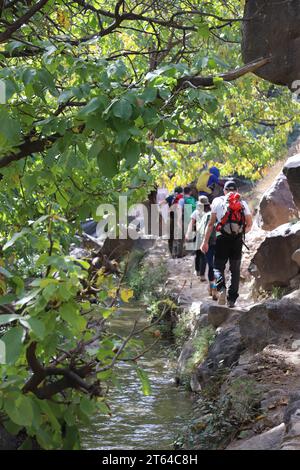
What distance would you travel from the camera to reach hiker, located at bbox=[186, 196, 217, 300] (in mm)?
13469

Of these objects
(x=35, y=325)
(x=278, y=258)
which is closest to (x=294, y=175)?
(x=278, y=258)

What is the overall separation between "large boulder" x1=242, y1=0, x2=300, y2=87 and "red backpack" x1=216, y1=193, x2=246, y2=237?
2120 mm

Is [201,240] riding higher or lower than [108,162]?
lower

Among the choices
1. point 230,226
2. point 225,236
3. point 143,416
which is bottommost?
point 143,416

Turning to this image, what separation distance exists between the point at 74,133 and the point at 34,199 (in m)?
3.17

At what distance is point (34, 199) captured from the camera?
8.13m

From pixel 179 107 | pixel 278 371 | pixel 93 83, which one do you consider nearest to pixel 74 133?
pixel 93 83

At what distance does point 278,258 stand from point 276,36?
16.0ft

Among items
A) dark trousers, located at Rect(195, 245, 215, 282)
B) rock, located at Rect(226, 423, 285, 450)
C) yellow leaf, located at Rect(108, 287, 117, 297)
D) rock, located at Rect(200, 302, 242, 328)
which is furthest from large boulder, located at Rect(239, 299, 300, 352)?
yellow leaf, located at Rect(108, 287, 117, 297)

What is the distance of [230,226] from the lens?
1122cm

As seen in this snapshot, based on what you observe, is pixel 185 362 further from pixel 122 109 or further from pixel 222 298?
pixel 122 109

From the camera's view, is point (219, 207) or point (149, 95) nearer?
point (149, 95)

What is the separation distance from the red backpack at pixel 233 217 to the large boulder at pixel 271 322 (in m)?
1.86

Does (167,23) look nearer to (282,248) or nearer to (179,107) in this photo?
(179,107)
